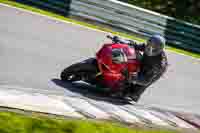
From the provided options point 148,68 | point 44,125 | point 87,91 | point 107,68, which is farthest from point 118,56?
point 44,125

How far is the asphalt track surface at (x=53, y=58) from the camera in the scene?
11.1 metres

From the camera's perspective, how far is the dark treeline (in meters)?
25.3

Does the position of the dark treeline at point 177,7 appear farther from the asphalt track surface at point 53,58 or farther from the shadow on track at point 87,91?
the shadow on track at point 87,91

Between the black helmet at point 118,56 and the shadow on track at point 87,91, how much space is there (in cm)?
69

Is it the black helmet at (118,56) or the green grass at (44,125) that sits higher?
the black helmet at (118,56)

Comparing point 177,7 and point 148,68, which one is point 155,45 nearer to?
point 148,68

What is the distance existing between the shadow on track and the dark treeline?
13.9 m

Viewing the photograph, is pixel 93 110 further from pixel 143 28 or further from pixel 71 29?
pixel 143 28

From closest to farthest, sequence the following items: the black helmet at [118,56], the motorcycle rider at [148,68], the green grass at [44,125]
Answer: the green grass at [44,125]
the black helmet at [118,56]
the motorcycle rider at [148,68]

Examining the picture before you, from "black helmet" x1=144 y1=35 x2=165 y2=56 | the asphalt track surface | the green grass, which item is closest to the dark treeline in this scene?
the asphalt track surface

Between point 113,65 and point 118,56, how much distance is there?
20cm

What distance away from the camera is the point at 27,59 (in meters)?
12.0

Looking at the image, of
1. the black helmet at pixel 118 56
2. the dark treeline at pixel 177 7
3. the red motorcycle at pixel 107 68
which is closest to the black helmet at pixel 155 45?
the red motorcycle at pixel 107 68

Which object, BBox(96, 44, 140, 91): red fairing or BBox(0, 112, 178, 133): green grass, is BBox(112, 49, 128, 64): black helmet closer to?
BBox(96, 44, 140, 91): red fairing
